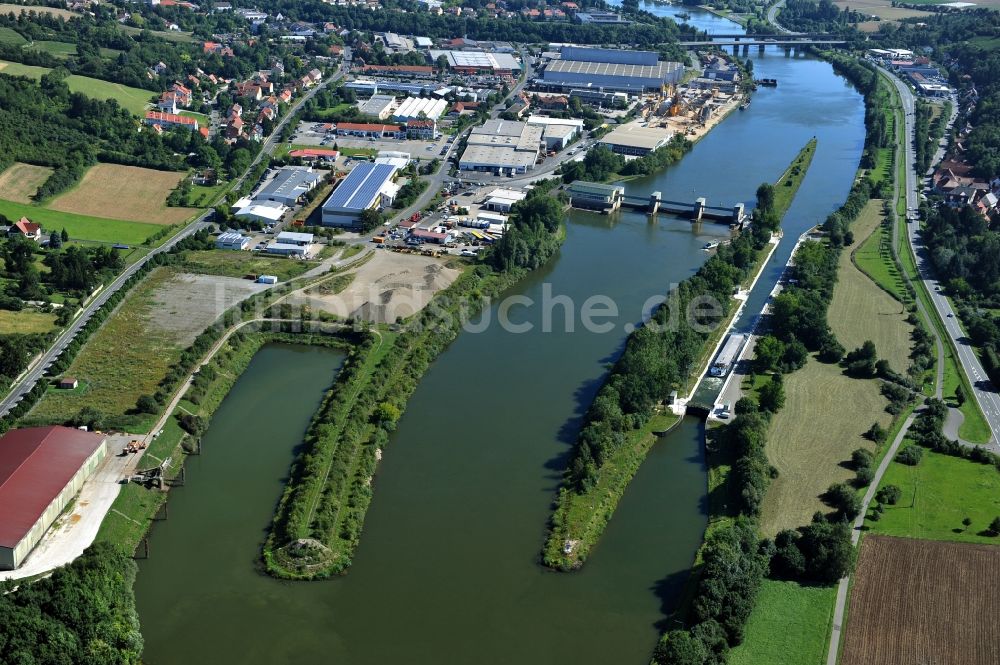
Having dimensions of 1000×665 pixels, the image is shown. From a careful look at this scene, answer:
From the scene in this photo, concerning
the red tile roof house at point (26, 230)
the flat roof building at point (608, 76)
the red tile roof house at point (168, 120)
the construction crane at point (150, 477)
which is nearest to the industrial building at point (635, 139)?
the flat roof building at point (608, 76)

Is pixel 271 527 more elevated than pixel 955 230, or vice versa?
pixel 955 230

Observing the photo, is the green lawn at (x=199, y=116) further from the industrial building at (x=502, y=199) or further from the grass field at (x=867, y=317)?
the grass field at (x=867, y=317)

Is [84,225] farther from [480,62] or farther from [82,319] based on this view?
[480,62]

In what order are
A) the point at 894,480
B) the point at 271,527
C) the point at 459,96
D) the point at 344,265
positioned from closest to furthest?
the point at 271,527, the point at 894,480, the point at 344,265, the point at 459,96

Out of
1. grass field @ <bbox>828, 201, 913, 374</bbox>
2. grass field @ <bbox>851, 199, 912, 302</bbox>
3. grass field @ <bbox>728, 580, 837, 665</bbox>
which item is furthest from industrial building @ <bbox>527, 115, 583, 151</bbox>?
grass field @ <bbox>728, 580, 837, 665</bbox>

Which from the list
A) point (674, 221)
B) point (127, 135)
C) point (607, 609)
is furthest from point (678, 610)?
point (127, 135)

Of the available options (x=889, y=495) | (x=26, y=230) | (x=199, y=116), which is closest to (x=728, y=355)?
(x=889, y=495)

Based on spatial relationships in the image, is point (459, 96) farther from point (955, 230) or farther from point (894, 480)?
point (894, 480)
